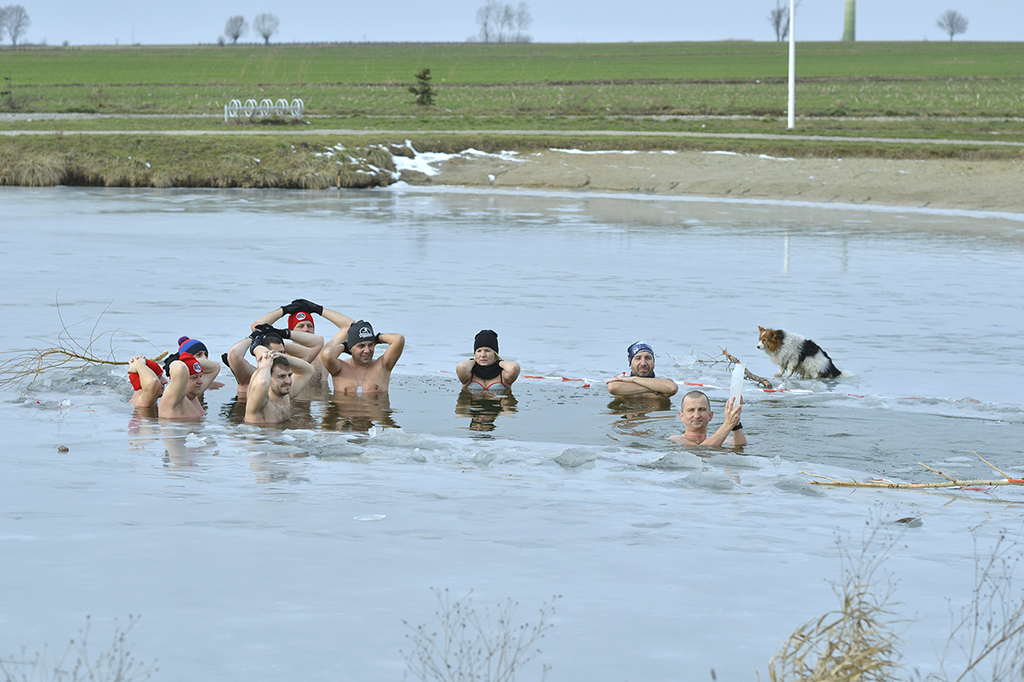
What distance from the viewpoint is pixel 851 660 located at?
13.9 ft

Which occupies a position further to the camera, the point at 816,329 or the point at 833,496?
the point at 816,329

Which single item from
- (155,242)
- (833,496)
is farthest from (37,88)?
(833,496)

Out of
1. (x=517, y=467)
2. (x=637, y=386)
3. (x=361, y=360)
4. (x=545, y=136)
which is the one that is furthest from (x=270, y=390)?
(x=545, y=136)

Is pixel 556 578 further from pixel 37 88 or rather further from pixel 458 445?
pixel 37 88

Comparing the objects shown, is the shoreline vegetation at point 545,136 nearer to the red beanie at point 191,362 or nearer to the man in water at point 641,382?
the man in water at point 641,382

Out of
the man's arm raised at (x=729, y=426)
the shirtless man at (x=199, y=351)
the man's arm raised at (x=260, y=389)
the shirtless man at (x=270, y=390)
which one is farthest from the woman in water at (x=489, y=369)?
the shirtless man at (x=199, y=351)

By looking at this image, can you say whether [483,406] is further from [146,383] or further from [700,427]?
[146,383]

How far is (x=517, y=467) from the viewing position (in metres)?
8.92

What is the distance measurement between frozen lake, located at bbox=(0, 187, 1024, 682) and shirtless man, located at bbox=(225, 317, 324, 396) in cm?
55

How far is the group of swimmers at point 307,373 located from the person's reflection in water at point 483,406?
0.24 ft

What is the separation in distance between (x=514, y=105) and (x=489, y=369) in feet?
143

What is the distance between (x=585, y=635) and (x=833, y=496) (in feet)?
10.0

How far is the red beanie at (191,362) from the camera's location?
1038 centimetres

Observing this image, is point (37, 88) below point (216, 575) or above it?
above
